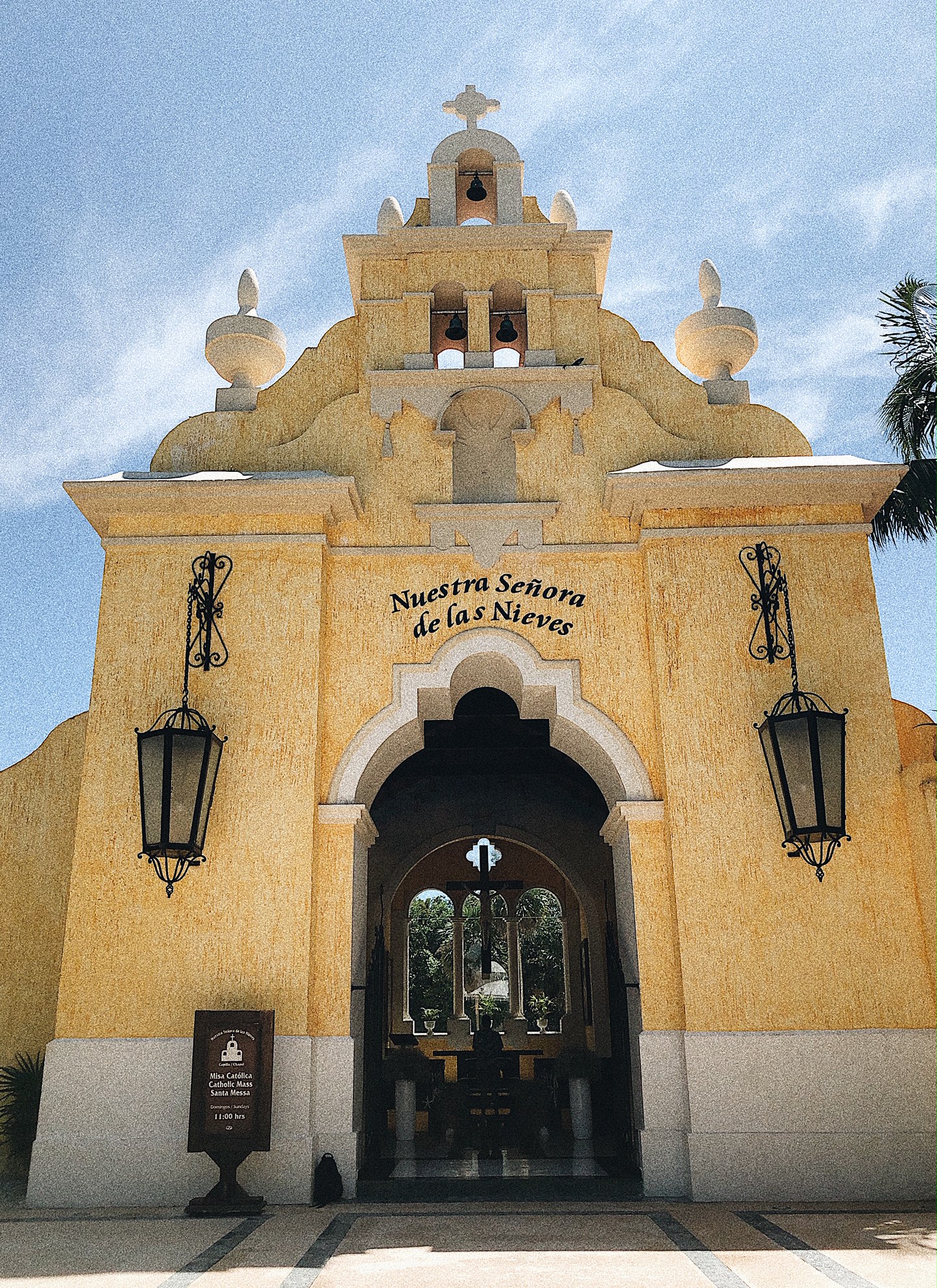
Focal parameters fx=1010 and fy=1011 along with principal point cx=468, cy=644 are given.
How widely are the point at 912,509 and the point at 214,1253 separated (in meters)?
8.89

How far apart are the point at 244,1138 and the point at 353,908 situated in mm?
1840

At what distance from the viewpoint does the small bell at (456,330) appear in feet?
32.5

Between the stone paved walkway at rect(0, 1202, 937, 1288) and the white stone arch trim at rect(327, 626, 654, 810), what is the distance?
303 cm

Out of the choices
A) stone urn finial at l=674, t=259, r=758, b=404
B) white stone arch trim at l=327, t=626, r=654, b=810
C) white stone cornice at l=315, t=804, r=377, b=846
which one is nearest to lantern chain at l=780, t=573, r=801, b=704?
white stone arch trim at l=327, t=626, r=654, b=810

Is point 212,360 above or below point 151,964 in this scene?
above

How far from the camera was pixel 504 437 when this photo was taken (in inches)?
373

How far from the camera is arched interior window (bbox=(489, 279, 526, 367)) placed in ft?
32.6

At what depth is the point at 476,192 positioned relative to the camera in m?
10.5

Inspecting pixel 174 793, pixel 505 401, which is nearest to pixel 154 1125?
pixel 174 793

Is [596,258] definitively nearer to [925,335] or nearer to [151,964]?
[925,335]

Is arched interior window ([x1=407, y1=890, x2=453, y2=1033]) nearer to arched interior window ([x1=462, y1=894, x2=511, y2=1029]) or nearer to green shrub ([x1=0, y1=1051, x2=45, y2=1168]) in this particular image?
arched interior window ([x1=462, y1=894, x2=511, y2=1029])

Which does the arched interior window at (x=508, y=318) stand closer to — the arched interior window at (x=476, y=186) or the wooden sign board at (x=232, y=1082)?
the arched interior window at (x=476, y=186)

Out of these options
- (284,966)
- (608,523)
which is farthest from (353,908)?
(608,523)

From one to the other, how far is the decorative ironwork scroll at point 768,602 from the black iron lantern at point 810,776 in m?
0.85
